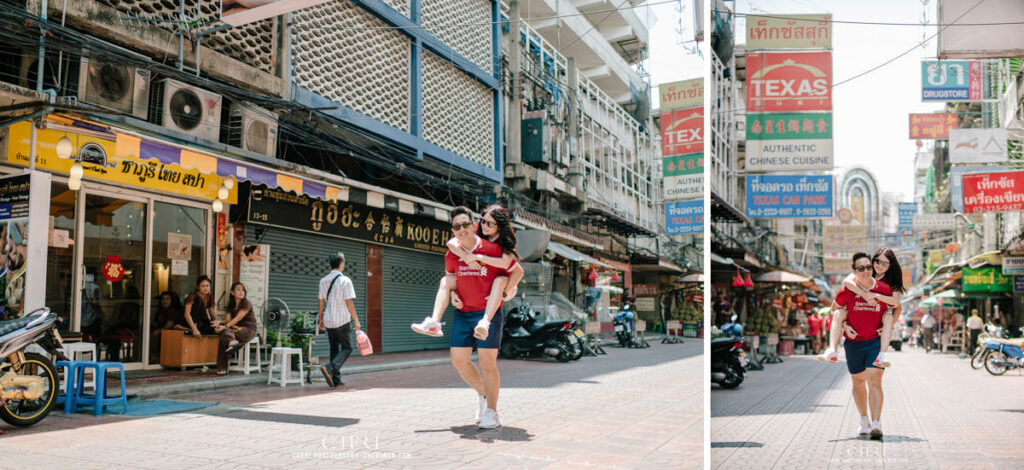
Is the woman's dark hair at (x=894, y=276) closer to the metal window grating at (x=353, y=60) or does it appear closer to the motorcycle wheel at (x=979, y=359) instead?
the motorcycle wheel at (x=979, y=359)

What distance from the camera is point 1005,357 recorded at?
502cm

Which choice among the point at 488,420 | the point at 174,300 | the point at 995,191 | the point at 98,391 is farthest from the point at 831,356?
the point at 174,300

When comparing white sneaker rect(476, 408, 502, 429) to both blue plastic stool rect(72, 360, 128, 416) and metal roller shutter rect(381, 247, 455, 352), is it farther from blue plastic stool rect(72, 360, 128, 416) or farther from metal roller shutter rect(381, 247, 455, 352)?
metal roller shutter rect(381, 247, 455, 352)

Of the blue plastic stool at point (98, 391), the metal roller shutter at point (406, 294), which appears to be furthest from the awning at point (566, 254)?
the blue plastic stool at point (98, 391)

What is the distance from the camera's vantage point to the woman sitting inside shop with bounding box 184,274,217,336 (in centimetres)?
869

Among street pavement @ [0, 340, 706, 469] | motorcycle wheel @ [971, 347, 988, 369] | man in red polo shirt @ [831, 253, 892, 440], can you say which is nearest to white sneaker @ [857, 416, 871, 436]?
man in red polo shirt @ [831, 253, 892, 440]

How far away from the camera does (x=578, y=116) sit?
1878 cm

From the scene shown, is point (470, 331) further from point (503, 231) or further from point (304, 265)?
point (304, 265)

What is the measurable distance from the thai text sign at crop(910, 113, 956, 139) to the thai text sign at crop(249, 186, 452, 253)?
6.95m

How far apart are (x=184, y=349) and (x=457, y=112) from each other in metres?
6.49

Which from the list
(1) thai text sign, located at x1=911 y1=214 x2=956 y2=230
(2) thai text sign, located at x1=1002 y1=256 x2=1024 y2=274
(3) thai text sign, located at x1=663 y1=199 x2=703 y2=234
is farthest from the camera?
(3) thai text sign, located at x1=663 y1=199 x2=703 y2=234

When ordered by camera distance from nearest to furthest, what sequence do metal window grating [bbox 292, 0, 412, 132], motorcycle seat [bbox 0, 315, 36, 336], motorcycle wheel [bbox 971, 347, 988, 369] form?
1. motorcycle seat [bbox 0, 315, 36, 336]
2. motorcycle wheel [bbox 971, 347, 988, 369]
3. metal window grating [bbox 292, 0, 412, 132]

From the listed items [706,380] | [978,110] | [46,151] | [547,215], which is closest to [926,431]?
[706,380]

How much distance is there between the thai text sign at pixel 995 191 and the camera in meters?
4.48
